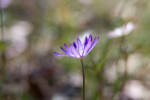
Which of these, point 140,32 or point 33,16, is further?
point 33,16

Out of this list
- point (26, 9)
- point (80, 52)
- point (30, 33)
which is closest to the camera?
point (80, 52)

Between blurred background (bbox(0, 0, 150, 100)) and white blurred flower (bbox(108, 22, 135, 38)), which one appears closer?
white blurred flower (bbox(108, 22, 135, 38))

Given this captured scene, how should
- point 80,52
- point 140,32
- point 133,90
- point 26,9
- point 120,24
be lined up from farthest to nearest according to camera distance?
1. point 26,9
2. point 140,32
3. point 133,90
4. point 120,24
5. point 80,52

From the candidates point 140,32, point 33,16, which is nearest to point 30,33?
point 33,16

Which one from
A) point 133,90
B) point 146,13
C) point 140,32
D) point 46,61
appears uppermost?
point 146,13

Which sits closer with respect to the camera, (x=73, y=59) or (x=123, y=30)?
(x=123, y=30)

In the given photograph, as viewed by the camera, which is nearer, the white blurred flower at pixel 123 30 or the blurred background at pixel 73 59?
Answer: the white blurred flower at pixel 123 30

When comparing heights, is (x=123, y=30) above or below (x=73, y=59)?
above

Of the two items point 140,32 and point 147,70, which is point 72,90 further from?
point 140,32
